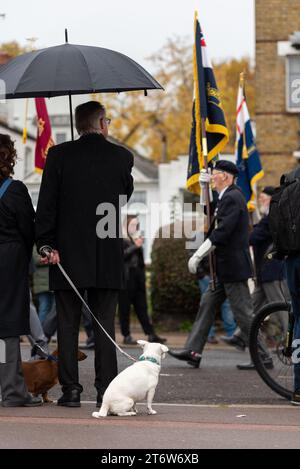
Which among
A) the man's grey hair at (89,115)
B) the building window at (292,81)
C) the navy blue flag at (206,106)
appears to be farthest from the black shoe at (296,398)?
the building window at (292,81)

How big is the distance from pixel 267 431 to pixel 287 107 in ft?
73.7

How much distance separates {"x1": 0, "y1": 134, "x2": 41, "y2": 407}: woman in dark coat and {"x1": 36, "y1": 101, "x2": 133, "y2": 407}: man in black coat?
239mm

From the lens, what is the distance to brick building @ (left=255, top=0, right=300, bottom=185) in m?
28.9

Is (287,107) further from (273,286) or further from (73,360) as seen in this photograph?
(73,360)

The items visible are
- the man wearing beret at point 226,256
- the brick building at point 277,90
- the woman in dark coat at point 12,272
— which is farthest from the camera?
the brick building at point 277,90

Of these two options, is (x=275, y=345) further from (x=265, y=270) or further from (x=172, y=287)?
(x=172, y=287)

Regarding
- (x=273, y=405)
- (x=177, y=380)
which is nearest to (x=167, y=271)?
(x=177, y=380)

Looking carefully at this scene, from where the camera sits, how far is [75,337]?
8.30 meters

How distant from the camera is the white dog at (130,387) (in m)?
7.66

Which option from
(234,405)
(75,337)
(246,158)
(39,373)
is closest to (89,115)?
(75,337)

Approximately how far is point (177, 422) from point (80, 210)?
62.5 inches

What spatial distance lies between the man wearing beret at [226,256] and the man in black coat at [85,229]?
326 centimetres

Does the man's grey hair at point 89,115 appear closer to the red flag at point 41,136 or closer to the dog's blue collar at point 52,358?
the dog's blue collar at point 52,358

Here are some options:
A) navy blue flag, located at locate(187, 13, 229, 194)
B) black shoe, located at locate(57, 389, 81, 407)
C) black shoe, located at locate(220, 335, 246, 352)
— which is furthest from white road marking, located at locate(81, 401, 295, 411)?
black shoe, located at locate(220, 335, 246, 352)
